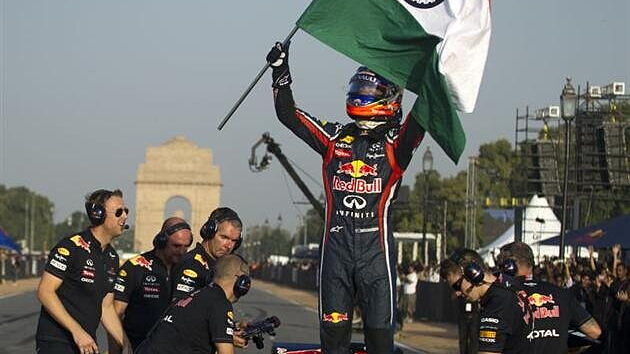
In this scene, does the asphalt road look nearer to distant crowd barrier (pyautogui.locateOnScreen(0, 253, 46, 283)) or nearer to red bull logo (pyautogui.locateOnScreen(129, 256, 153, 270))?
red bull logo (pyautogui.locateOnScreen(129, 256, 153, 270))

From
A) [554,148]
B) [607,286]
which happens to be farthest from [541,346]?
[554,148]

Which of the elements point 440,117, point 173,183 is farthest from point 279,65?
point 173,183

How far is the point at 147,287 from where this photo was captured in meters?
11.8

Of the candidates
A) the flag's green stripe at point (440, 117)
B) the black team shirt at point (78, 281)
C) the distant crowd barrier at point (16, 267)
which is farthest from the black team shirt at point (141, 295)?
the distant crowd barrier at point (16, 267)

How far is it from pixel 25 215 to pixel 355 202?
16040 cm

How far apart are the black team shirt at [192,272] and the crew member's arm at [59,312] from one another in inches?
31.0

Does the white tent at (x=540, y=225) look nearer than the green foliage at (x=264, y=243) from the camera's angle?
Yes

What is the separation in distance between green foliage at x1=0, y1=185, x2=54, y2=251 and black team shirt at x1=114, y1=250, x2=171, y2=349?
144 m

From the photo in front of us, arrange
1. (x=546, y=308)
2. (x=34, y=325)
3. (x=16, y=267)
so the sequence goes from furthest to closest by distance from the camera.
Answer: (x=16, y=267) < (x=34, y=325) < (x=546, y=308)

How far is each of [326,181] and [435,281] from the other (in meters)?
35.2

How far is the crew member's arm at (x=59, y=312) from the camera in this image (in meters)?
9.42

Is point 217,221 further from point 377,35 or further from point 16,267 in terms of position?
point 16,267

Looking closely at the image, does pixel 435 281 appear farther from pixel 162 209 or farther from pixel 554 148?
pixel 162 209

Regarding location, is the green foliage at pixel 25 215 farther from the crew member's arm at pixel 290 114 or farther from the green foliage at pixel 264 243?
the crew member's arm at pixel 290 114
